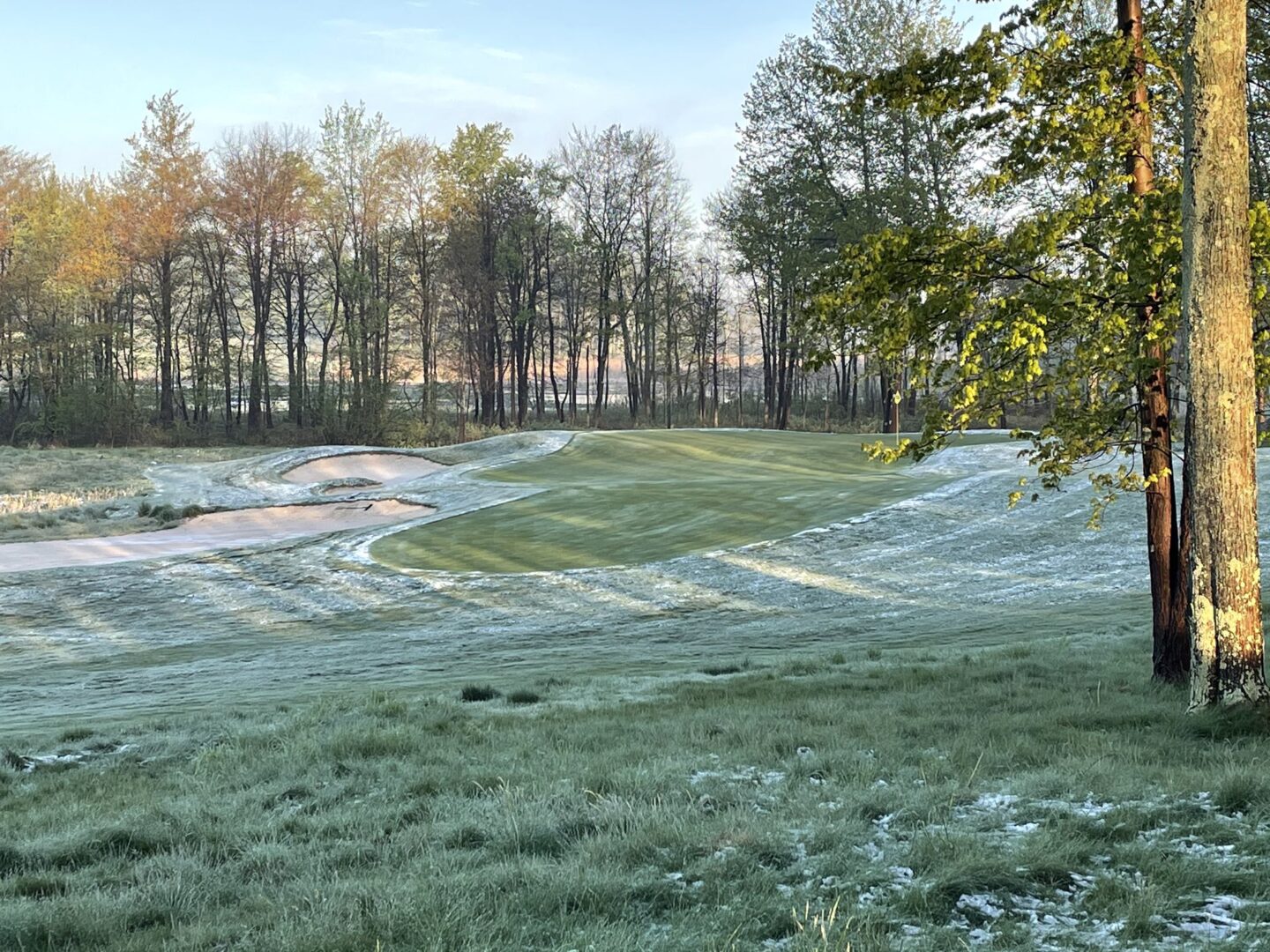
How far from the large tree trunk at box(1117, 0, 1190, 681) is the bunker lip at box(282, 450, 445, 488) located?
89.3 ft

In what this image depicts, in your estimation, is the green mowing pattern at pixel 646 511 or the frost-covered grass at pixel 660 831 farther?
the green mowing pattern at pixel 646 511

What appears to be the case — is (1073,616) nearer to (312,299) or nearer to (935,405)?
(935,405)

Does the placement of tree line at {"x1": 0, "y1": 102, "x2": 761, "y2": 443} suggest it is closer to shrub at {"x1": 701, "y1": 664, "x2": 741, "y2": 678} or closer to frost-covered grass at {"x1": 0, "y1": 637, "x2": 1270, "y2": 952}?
shrub at {"x1": 701, "y1": 664, "x2": 741, "y2": 678}

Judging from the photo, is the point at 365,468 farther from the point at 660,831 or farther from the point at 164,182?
the point at 660,831

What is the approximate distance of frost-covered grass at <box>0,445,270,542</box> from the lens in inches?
1001

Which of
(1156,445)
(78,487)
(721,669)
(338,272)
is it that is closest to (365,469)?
(78,487)

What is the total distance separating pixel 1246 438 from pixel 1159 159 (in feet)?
15.2

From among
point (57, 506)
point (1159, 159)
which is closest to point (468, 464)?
point (57, 506)

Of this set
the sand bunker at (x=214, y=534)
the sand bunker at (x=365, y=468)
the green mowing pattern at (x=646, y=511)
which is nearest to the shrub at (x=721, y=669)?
the green mowing pattern at (x=646, y=511)

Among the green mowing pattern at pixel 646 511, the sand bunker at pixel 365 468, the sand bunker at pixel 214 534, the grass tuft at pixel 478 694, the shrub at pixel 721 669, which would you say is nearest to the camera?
the grass tuft at pixel 478 694

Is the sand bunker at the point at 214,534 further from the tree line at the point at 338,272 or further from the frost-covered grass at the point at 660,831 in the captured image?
the tree line at the point at 338,272

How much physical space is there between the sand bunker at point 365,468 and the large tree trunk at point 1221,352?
96.1 feet

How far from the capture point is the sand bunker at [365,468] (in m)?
34.2

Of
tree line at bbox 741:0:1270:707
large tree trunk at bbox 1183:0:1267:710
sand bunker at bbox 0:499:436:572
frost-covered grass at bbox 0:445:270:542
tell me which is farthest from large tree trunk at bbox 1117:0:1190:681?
frost-covered grass at bbox 0:445:270:542
